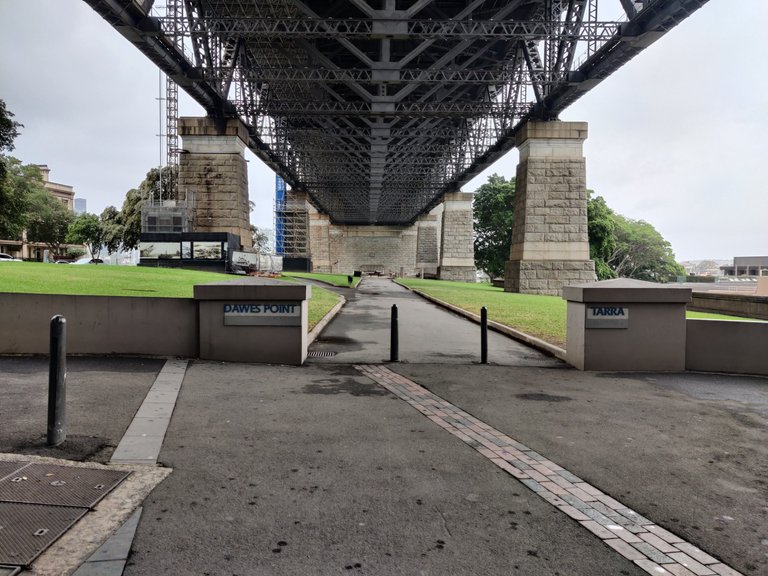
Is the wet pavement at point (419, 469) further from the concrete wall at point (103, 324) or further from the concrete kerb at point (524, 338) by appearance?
the concrete kerb at point (524, 338)

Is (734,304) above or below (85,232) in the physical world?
below

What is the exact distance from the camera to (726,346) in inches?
358

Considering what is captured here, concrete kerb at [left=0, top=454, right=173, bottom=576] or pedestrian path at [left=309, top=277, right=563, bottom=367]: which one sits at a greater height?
concrete kerb at [left=0, top=454, right=173, bottom=576]

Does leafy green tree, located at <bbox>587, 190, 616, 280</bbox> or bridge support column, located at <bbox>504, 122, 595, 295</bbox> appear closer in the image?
bridge support column, located at <bbox>504, 122, 595, 295</bbox>


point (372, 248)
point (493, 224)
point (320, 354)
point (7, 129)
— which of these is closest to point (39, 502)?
point (320, 354)

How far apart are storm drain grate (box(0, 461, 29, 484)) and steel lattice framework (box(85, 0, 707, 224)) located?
59.0 ft

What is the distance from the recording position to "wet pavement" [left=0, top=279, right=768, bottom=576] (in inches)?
118

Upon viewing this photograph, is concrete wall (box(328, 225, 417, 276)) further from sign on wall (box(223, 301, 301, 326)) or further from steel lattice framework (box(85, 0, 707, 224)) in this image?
sign on wall (box(223, 301, 301, 326))

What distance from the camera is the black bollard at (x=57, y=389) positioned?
175 inches

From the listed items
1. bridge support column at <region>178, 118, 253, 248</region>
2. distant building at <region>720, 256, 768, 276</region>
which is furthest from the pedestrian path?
distant building at <region>720, 256, 768, 276</region>

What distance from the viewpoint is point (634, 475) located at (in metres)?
4.30

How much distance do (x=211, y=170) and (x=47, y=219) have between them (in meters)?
58.3

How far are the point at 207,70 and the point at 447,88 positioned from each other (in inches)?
667

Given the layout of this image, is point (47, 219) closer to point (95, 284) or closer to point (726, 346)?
point (95, 284)
